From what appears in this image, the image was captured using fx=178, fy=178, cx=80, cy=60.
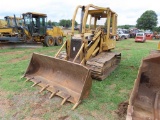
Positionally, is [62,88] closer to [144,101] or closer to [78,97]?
[78,97]

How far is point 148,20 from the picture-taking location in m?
43.9

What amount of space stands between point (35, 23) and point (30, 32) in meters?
0.77

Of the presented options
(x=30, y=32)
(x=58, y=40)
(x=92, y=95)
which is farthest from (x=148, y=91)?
(x=58, y=40)

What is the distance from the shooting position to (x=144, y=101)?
11.1 ft

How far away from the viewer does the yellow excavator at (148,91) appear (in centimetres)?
305

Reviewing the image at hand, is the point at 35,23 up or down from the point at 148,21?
down

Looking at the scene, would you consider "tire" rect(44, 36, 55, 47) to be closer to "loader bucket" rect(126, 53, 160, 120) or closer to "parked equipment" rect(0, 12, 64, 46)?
"parked equipment" rect(0, 12, 64, 46)

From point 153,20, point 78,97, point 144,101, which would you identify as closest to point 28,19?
point 78,97

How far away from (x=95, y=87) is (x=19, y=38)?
9.31 meters

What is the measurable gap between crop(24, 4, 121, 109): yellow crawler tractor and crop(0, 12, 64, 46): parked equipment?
24.2ft

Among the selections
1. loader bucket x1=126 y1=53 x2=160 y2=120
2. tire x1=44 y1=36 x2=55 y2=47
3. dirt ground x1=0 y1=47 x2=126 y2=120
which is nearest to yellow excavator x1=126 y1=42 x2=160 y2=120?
loader bucket x1=126 y1=53 x2=160 y2=120

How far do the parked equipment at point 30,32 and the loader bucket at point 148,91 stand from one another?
1056 centimetres

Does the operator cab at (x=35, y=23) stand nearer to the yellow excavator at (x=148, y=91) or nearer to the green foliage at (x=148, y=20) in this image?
the yellow excavator at (x=148, y=91)

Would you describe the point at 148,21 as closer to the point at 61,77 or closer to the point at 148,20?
the point at 148,20
